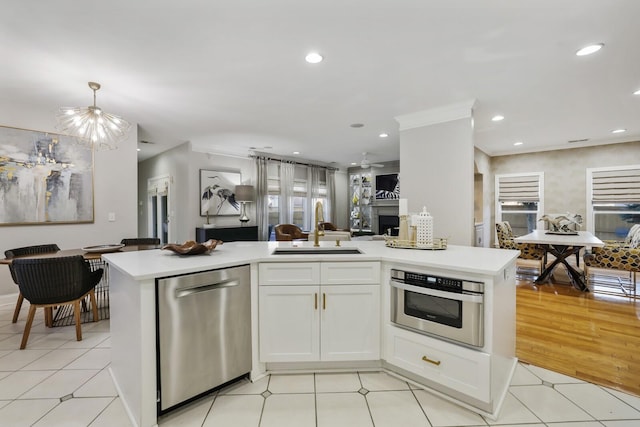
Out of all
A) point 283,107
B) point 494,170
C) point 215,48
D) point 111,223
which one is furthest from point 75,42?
point 494,170

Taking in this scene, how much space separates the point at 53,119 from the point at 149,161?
3.60m

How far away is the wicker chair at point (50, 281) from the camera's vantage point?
2.37 meters

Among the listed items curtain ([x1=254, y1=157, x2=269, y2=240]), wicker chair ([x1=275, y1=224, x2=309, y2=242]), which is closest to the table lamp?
curtain ([x1=254, y1=157, x2=269, y2=240])

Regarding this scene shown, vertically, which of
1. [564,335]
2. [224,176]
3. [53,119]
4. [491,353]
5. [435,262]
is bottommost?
[564,335]

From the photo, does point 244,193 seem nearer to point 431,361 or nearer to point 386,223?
point 386,223

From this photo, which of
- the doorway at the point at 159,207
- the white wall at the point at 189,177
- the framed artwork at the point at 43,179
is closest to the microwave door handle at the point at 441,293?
the framed artwork at the point at 43,179

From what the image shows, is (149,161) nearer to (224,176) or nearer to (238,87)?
(224,176)

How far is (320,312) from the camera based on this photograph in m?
2.04

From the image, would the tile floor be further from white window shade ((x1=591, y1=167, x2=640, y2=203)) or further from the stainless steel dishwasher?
white window shade ((x1=591, y1=167, x2=640, y2=203))

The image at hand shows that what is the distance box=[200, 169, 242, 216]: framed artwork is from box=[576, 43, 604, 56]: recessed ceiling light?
5.70m

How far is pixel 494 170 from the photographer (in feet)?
23.3

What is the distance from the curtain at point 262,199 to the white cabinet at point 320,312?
4.52 meters

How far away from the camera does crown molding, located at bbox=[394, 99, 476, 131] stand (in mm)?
3461

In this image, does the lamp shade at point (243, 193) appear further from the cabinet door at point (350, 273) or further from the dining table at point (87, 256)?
the cabinet door at point (350, 273)
